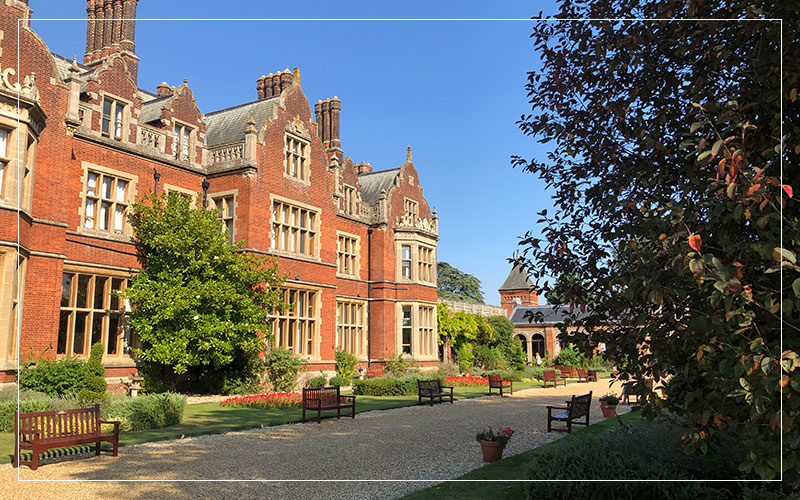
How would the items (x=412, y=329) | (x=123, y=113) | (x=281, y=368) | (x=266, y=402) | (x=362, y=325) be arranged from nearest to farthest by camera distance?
(x=266, y=402) < (x=123, y=113) < (x=281, y=368) < (x=362, y=325) < (x=412, y=329)

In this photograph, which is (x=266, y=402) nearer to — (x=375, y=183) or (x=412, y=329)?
(x=412, y=329)

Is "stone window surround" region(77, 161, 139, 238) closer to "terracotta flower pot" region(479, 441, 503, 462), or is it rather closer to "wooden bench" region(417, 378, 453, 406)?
"wooden bench" region(417, 378, 453, 406)

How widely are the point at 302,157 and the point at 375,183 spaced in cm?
934

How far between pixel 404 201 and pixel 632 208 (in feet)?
93.5

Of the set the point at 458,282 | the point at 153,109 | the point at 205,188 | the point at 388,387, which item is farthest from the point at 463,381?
the point at 458,282

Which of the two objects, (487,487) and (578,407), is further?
(578,407)

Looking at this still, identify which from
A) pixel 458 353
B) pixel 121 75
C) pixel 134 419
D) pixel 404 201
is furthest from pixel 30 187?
pixel 458 353

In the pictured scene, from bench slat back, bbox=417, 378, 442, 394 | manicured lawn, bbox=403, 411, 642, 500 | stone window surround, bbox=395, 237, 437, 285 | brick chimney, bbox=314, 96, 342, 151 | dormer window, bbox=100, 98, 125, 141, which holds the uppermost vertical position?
brick chimney, bbox=314, 96, 342, 151

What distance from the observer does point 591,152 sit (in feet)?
16.1

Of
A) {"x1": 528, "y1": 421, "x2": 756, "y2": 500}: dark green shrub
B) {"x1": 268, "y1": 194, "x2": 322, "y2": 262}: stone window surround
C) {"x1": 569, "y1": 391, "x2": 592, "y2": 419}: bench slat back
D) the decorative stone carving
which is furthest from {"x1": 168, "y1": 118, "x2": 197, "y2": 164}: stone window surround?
{"x1": 528, "y1": 421, "x2": 756, "y2": 500}: dark green shrub

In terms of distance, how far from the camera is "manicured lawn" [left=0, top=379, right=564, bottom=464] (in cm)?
1068

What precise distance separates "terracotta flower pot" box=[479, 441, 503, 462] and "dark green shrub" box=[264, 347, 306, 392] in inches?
497

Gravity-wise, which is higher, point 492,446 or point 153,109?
point 153,109

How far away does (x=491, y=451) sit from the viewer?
29.4 ft
